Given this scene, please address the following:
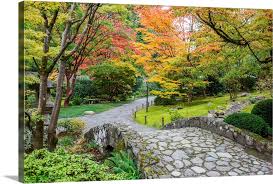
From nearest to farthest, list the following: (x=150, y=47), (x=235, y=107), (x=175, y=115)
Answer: (x=150, y=47)
(x=175, y=115)
(x=235, y=107)

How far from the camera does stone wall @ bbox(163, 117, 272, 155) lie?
7.79 metres

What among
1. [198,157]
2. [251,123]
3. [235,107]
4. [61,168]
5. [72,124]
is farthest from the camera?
[235,107]

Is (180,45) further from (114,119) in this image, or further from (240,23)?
(114,119)

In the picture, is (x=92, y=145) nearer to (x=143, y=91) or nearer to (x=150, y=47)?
(x=143, y=91)

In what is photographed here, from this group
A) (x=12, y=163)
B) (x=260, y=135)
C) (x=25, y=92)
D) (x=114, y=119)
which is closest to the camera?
(x=25, y=92)

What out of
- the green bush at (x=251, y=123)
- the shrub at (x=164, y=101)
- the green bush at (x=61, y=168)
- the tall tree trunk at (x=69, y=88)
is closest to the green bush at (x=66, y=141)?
the green bush at (x=61, y=168)

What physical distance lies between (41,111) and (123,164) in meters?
1.51

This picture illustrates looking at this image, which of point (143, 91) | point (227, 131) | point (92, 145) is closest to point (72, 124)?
point (92, 145)

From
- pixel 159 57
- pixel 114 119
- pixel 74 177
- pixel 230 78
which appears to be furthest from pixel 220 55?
pixel 74 177

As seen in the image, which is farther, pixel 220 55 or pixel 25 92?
pixel 220 55

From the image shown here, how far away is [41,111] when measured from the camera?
7039mm

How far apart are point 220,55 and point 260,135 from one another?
5.20ft

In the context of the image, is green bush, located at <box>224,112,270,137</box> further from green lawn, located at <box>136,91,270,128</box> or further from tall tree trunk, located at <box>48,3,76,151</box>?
tall tree trunk, located at <box>48,3,76,151</box>

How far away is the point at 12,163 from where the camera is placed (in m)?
7.04
